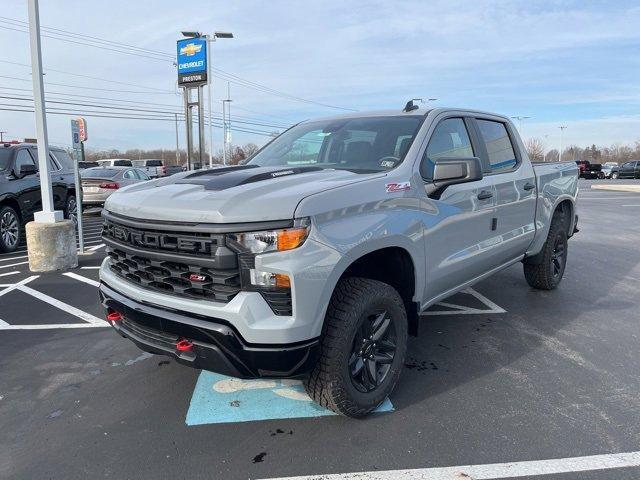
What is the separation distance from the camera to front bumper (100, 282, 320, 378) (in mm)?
2496

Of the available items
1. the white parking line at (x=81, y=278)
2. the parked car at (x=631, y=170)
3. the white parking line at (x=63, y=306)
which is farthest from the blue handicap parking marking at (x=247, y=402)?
the parked car at (x=631, y=170)

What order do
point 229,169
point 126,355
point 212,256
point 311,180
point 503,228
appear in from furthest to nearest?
point 503,228 < point 126,355 < point 229,169 < point 311,180 < point 212,256

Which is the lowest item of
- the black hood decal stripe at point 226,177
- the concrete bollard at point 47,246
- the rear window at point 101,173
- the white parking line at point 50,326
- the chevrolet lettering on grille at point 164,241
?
the white parking line at point 50,326

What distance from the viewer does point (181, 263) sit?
105 inches

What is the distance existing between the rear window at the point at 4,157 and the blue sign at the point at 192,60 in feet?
66.5

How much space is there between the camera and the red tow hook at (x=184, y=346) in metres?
2.64

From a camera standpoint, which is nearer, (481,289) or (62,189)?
(481,289)

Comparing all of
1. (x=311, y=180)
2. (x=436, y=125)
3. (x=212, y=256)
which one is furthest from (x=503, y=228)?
(x=212, y=256)

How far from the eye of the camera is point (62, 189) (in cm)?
1045

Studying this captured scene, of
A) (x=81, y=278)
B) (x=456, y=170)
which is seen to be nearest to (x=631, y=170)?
(x=81, y=278)

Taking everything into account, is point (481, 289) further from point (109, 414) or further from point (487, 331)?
point (109, 414)

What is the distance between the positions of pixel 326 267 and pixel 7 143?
9.05 m

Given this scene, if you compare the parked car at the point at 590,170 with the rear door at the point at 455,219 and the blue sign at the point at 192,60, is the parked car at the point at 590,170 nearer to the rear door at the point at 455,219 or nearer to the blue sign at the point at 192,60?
the blue sign at the point at 192,60

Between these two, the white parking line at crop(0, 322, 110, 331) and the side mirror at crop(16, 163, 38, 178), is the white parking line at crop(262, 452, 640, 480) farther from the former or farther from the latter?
the side mirror at crop(16, 163, 38, 178)
